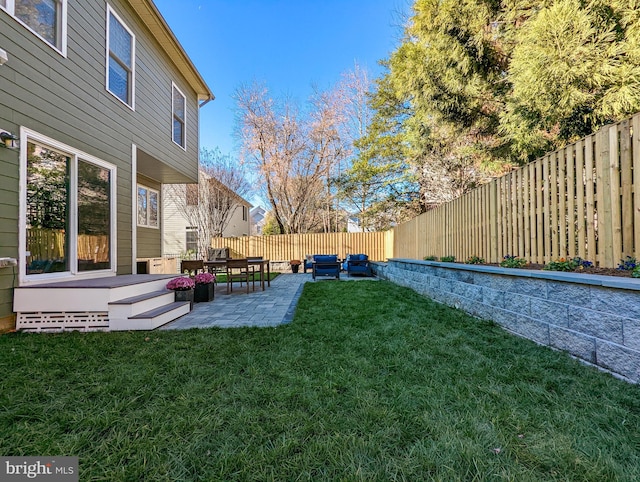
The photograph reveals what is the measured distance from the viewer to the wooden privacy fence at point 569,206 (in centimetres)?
249

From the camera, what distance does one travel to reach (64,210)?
4.27m

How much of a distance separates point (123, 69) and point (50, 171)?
269cm

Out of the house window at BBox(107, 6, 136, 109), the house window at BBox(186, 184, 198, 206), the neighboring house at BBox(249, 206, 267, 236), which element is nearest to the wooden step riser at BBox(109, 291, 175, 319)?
the house window at BBox(107, 6, 136, 109)

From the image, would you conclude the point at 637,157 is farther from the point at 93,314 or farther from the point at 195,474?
the point at 93,314

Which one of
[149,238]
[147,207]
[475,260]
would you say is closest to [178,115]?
[147,207]

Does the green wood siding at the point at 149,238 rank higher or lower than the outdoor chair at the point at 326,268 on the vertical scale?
higher

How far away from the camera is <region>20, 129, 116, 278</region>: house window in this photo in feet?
12.3

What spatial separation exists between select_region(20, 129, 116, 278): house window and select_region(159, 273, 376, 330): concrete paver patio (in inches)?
71.1

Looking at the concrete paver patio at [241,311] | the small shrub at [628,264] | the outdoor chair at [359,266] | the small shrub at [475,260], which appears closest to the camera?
the small shrub at [628,264]

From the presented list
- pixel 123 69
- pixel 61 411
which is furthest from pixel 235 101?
pixel 61 411

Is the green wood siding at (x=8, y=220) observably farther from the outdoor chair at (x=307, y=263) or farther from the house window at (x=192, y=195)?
the house window at (x=192, y=195)

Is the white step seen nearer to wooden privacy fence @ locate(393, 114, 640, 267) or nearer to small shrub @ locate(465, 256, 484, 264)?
small shrub @ locate(465, 256, 484, 264)

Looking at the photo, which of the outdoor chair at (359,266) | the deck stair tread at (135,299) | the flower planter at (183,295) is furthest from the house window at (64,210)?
the outdoor chair at (359,266)

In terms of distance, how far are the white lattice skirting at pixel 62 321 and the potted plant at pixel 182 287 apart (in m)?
1.19
